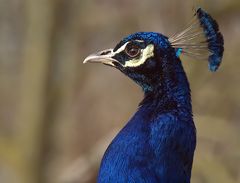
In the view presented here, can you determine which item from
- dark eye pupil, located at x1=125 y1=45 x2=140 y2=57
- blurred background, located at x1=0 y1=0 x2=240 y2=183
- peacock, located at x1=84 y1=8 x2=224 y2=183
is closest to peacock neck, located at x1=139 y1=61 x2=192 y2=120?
peacock, located at x1=84 y1=8 x2=224 y2=183

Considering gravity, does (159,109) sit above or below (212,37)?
below

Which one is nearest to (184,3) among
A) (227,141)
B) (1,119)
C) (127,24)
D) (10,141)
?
(127,24)

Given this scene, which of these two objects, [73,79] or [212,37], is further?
[73,79]

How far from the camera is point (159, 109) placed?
260cm

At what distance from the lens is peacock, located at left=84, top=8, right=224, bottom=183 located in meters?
2.51

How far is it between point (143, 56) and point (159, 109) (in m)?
0.18

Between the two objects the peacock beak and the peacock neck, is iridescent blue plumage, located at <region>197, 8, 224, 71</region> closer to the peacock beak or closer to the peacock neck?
the peacock neck

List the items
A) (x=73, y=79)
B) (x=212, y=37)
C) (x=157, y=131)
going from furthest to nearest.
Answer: (x=73, y=79)
(x=212, y=37)
(x=157, y=131)

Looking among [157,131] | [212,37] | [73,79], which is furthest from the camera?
[73,79]

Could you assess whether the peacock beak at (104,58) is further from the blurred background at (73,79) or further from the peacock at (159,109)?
the blurred background at (73,79)

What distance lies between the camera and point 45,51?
5.16 metres

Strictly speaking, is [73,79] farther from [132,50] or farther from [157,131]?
[157,131]

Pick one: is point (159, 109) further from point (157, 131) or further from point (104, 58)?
point (104, 58)

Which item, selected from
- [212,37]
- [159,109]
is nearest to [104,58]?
[159,109]
